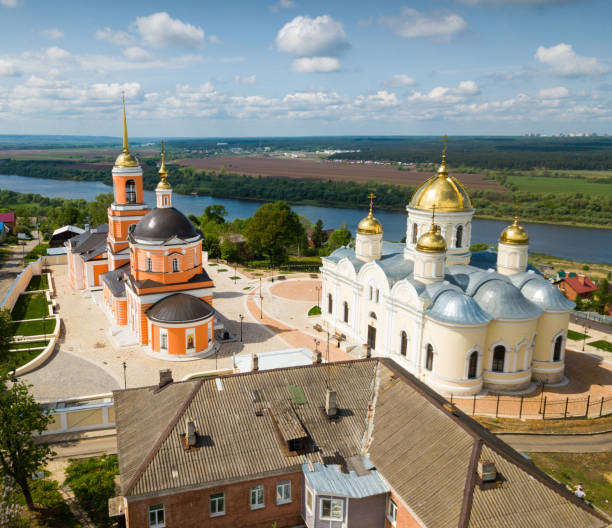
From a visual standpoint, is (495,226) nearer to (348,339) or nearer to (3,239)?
(348,339)

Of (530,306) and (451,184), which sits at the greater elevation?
(451,184)

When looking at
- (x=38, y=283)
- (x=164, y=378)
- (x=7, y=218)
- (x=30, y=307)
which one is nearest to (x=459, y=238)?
(x=164, y=378)

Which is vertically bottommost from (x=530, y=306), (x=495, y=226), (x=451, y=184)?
(x=495, y=226)

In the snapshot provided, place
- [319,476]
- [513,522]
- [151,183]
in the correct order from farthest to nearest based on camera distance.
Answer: [151,183], [319,476], [513,522]

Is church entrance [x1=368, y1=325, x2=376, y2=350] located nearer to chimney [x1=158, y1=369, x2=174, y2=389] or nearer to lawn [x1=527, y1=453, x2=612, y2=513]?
lawn [x1=527, y1=453, x2=612, y2=513]

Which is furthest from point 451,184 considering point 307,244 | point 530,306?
point 307,244

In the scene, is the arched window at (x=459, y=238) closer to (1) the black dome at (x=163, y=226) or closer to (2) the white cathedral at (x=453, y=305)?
(2) the white cathedral at (x=453, y=305)
